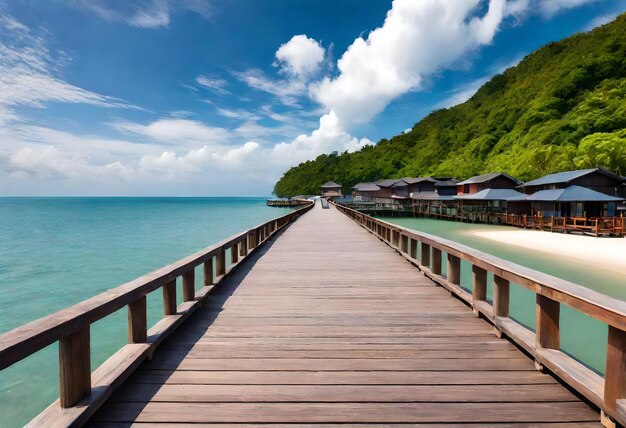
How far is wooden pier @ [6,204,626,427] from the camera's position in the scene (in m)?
2.09

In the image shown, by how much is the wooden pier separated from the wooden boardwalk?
1 cm

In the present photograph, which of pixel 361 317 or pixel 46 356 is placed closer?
pixel 361 317

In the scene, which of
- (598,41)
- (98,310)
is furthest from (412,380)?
(598,41)

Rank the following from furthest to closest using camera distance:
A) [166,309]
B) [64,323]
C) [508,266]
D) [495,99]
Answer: [495,99] → [166,309] → [508,266] → [64,323]

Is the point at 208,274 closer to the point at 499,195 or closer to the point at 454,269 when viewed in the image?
the point at 454,269

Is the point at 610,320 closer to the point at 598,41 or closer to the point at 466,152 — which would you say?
the point at 466,152

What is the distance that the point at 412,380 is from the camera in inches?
103

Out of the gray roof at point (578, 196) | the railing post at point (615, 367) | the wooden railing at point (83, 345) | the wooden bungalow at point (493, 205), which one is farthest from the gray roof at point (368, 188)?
the railing post at point (615, 367)

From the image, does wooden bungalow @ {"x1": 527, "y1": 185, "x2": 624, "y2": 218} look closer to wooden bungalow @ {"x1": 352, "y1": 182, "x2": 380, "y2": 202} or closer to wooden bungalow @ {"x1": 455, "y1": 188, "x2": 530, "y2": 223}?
wooden bungalow @ {"x1": 455, "y1": 188, "x2": 530, "y2": 223}

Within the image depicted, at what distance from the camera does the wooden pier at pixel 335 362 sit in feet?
6.85

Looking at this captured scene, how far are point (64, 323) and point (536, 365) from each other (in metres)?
3.45

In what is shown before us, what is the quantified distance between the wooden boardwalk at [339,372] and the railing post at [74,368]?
0.72 ft

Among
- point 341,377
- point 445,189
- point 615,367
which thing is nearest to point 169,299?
point 341,377

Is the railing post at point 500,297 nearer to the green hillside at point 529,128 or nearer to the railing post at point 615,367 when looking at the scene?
the railing post at point 615,367
